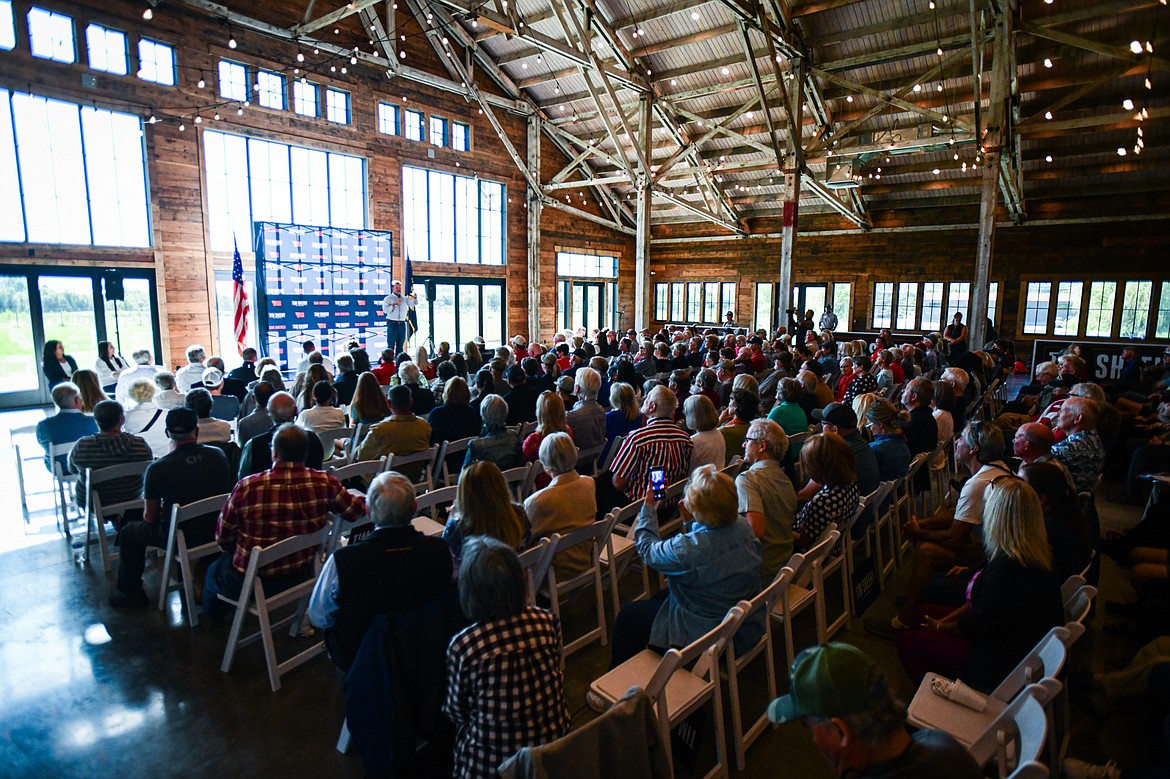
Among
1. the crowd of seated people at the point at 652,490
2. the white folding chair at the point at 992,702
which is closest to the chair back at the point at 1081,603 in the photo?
the crowd of seated people at the point at 652,490

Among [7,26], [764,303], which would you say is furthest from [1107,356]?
[7,26]

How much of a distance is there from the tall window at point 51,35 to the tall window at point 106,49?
0.72 ft

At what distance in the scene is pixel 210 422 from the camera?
4.62 m

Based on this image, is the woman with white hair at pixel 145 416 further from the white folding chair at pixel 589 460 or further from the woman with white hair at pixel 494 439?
the white folding chair at pixel 589 460

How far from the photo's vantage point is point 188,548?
3.55 meters

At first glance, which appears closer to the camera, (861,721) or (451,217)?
(861,721)

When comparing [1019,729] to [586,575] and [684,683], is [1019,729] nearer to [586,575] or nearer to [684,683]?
[684,683]

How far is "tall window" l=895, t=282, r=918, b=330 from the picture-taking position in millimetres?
17703

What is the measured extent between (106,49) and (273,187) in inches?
121

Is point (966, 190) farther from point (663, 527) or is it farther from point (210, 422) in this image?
point (210, 422)

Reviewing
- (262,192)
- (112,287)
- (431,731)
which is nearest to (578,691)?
(431,731)

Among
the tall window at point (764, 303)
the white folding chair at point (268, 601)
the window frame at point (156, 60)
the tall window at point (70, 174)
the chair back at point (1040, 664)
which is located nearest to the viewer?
the chair back at point (1040, 664)

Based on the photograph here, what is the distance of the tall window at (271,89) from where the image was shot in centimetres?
1174

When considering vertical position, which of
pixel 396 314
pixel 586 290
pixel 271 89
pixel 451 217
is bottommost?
pixel 396 314
